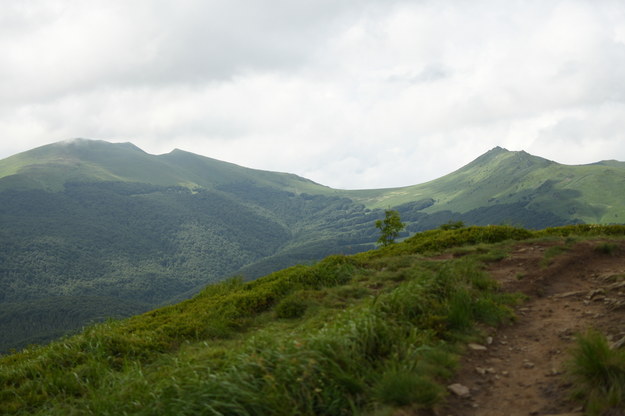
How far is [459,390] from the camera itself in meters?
6.29

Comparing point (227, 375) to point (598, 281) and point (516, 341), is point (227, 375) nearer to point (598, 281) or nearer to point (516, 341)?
point (516, 341)

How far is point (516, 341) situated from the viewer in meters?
8.16

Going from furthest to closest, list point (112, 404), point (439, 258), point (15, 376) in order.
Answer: point (439, 258) < point (15, 376) < point (112, 404)

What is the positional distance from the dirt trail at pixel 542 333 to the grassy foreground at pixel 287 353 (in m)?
0.46

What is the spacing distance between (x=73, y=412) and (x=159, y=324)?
7099 mm

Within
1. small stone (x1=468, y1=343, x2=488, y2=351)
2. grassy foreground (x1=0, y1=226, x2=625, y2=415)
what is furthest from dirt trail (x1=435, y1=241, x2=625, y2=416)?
grassy foreground (x1=0, y1=226, x2=625, y2=415)

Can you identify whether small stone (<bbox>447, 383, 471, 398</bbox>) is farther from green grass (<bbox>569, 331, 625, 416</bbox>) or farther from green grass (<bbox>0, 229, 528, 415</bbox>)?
green grass (<bbox>569, 331, 625, 416</bbox>)

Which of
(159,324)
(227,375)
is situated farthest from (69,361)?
(227,375)

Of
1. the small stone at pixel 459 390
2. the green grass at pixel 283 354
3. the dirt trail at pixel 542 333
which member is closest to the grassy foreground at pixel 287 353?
the green grass at pixel 283 354

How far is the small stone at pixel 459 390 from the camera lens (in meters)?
6.21

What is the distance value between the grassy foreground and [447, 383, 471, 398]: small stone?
15cm

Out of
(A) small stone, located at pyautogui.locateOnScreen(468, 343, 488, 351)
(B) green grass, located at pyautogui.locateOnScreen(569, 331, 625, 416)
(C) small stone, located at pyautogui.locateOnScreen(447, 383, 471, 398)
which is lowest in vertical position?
(C) small stone, located at pyautogui.locateOnScreen(447, 383, 471, 398)

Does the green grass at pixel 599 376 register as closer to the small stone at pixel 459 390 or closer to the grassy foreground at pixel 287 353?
the small stone at pixel 459 390

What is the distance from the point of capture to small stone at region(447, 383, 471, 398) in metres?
6.21
